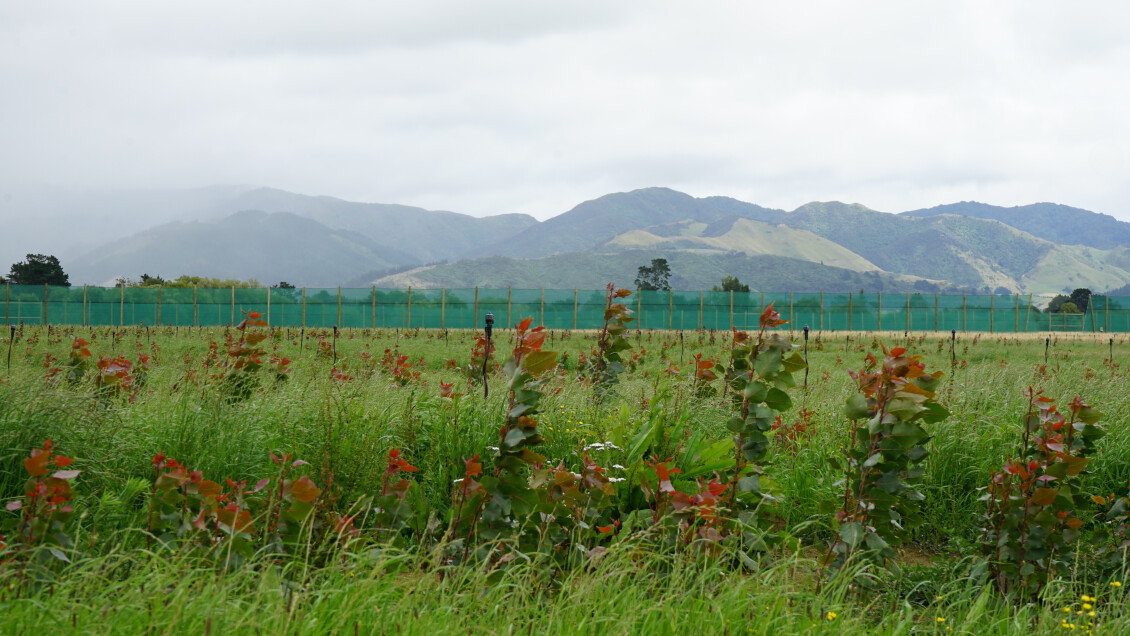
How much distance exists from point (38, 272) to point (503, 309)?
119 feet

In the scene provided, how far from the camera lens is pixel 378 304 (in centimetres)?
3638

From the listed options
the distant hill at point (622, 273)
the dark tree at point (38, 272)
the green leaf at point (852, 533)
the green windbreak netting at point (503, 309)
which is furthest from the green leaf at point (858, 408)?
the distant hill at point (622, 273)

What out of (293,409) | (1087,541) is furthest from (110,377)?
(1087,541)

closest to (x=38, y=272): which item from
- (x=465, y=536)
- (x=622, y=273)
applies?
(x=465, y=536)

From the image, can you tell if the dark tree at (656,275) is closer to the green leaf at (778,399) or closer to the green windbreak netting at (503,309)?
the green windbreak netting at (503,309)

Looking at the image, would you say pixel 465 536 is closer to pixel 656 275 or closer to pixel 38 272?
pixel 38 272

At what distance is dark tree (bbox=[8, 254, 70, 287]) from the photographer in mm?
50656

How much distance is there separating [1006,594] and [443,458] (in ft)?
9.47

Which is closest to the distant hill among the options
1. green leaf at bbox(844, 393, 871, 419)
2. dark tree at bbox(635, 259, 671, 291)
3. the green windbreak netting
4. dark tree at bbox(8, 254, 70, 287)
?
dark tree at bbox(635, 259, 671, 291)

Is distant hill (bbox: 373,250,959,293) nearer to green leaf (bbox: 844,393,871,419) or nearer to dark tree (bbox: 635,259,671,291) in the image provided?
dark tree (bbox: 635,259,671,291)

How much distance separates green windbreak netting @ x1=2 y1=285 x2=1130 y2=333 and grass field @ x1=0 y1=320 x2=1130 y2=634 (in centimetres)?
2490

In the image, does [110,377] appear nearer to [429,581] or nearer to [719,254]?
[429,581]

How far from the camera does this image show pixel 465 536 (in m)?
3.06

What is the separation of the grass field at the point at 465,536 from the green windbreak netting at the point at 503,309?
81.7 feet
